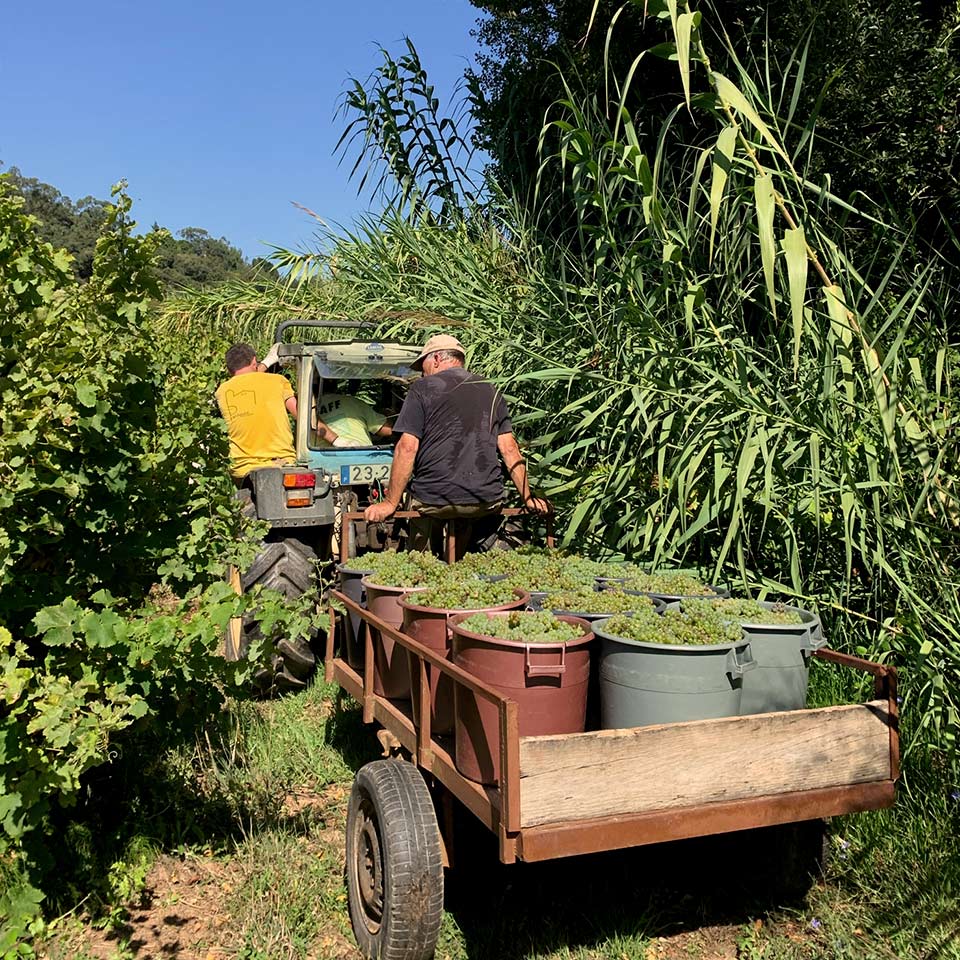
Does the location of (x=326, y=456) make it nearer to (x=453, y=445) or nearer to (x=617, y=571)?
(x=453, y=445)

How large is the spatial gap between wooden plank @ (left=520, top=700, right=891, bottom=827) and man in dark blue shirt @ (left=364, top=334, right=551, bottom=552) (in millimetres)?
1970

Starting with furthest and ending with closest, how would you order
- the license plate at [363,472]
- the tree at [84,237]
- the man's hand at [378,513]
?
the tree at [84,237], the license plate at [363,472], the man's hand at [378,513]

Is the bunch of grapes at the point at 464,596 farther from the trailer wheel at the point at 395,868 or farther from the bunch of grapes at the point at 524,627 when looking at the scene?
the trailer wheel at the point at 395,868

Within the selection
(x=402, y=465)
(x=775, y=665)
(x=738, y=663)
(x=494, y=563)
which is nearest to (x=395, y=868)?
(x=738, y=663)

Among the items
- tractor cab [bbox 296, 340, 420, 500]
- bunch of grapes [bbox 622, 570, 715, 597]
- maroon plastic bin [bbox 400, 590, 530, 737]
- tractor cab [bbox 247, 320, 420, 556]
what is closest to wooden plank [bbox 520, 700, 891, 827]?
maroon plastic bin [bbox 400, 590, 530, 737]

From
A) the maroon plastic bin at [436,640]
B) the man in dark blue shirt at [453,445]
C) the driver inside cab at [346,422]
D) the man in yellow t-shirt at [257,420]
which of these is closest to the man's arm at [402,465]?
the man in dark blue shirt at [453,445]

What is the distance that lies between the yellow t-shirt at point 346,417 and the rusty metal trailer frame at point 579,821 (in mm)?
2515

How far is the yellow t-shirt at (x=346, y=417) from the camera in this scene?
504 centimetres

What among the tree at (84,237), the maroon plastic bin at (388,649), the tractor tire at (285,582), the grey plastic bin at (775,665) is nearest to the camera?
the grey plastic bin at (775,665)

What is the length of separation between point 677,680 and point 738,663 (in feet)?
0.60

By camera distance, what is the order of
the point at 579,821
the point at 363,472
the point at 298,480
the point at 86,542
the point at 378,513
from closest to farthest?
the point at 579,821 < the point at 86,542 < the point at 378,513 < the point at 298,480 < the point at 363,472

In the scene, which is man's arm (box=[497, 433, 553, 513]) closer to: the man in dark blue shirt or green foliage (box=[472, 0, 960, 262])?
the man in dark blue shirt

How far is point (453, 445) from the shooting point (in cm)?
404

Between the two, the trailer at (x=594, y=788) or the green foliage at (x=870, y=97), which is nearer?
the trailer at (x=594, y=788)
